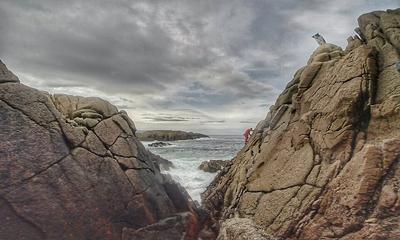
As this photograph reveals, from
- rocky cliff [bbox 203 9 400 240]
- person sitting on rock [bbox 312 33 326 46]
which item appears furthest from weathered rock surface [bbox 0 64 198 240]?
person sitting on rock [bbox 312 33 326 46]

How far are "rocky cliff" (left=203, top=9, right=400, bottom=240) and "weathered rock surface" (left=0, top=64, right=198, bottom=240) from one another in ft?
10.9

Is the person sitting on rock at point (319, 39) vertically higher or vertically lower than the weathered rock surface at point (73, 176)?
higher

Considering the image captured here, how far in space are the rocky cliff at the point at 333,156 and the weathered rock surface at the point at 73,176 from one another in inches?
131

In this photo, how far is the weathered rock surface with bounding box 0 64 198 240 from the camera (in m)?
9.61

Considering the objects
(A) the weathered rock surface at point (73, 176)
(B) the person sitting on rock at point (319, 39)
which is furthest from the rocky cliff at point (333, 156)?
(A) the weathered rock surface at point (73, 176)

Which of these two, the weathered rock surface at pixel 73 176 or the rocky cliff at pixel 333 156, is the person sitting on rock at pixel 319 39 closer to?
the rocky cliff at pixel 333 156

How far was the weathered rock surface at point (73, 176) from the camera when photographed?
9.61 m

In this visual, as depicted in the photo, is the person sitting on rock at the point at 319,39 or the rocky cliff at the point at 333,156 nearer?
the rocky cliff at the point at 333,156

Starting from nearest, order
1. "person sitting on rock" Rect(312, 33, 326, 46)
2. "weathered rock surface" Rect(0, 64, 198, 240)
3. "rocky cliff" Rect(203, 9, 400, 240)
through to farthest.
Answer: "rocky cliff" Rect(203, 9, 400, 240) < "weathered rock surface" Rect(0, 64, 198, 240) < "person sitting on rock" Rect(312, 33, 326, 46)

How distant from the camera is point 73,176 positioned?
34.3 ft

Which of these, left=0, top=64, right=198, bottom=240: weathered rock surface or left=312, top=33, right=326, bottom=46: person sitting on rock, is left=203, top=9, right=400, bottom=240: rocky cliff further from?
left=0, top=64, right=198, bottom=240: weathered rock surface

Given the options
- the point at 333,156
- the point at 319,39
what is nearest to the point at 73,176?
the point at 333,156

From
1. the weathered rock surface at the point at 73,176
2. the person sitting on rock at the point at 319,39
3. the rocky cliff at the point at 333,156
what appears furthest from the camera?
the person sitting on rock at the point at 319,39

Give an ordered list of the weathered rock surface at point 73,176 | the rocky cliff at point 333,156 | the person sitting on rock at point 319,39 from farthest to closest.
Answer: the person sitting on rock at point 319,39
the weathered rock surface at point 73,176
the rocky cliff at point 333,156
